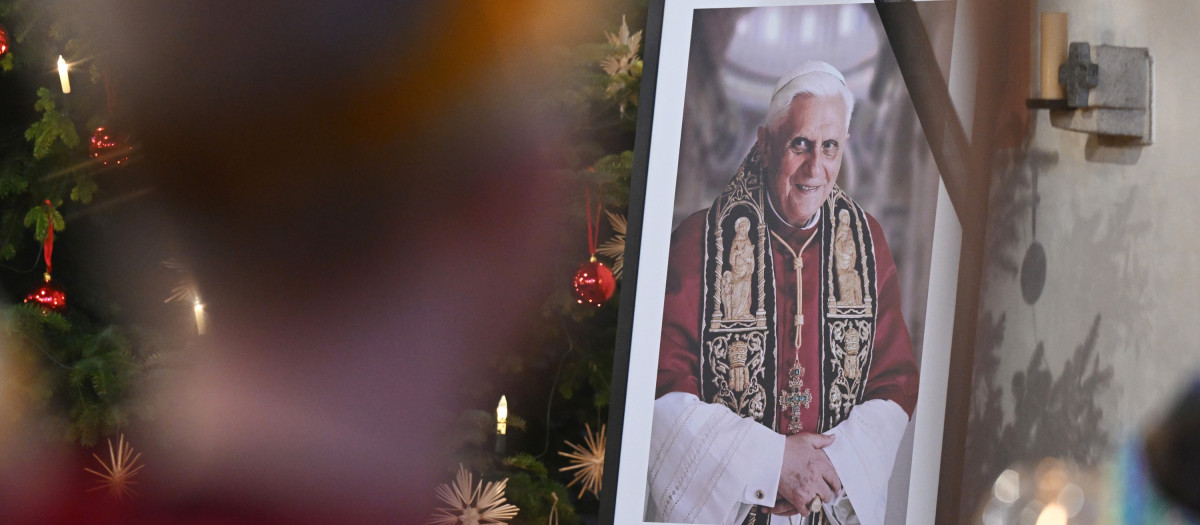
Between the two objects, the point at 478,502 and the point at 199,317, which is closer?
the point at 478,502

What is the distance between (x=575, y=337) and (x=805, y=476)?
0.56 metres

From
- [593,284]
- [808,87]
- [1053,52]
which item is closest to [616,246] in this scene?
[593,284]

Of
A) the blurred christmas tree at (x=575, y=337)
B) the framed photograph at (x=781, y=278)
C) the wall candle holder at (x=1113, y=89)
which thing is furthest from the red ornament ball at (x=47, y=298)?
the wall candle holder at (x=1113, y=89)

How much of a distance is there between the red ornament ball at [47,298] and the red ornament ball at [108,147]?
9.5 inches

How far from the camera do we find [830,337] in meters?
1.32

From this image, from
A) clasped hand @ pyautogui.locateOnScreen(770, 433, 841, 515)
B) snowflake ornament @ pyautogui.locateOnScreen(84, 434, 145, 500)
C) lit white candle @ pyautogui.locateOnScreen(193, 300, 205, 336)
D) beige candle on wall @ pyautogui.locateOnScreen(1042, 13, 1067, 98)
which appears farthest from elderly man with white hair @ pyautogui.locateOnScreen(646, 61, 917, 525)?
snowflake ornament @ pyautogui.locateOnScreen(84, 434, 145, 500)

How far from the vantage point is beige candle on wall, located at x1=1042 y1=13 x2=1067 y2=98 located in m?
1.10

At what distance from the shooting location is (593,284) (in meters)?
1.53

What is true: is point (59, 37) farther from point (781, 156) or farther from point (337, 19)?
point (781, 156)

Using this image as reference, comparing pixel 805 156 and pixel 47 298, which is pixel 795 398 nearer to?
pixel 805 156

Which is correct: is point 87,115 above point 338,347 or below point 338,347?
above

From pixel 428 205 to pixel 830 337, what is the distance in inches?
32.6

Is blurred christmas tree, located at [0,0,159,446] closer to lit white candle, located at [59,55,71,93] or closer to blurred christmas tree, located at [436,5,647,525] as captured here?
lit white candle, located at [59,55,71,93]

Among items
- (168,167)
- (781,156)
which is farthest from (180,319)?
(781,156)
